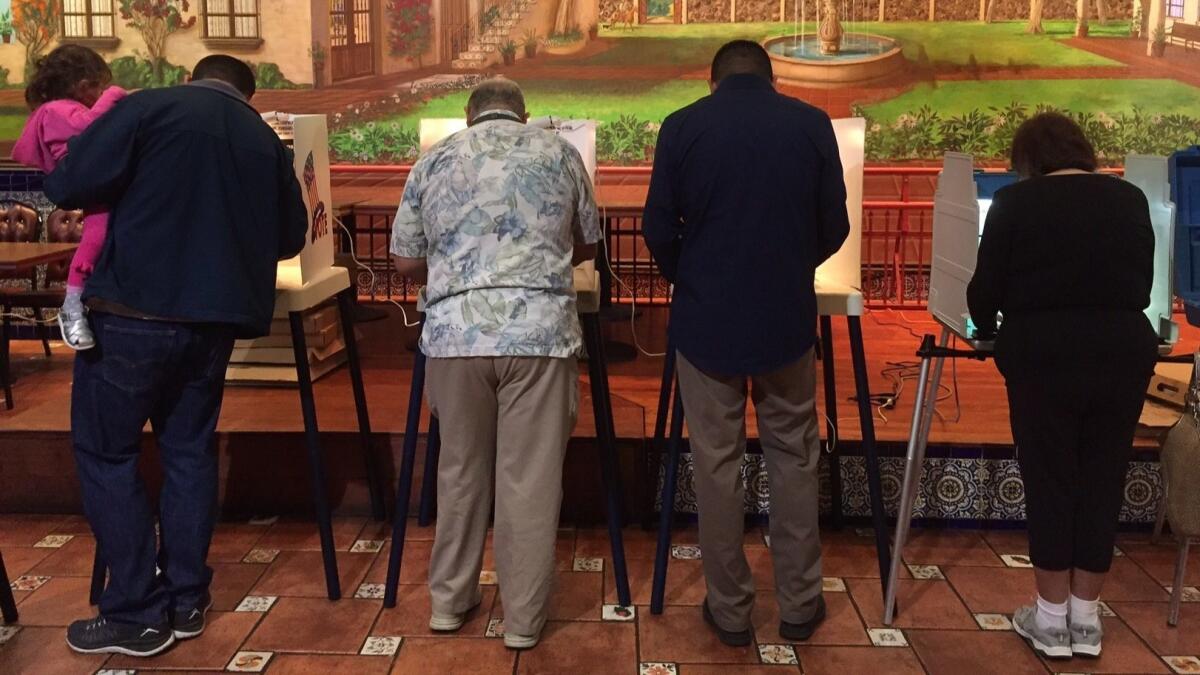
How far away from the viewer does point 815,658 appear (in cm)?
279

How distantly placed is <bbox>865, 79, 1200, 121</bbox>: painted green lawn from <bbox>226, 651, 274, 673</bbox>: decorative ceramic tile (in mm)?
6481

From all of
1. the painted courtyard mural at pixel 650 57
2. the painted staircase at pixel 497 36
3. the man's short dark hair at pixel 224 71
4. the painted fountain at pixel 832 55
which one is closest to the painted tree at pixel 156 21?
the painted courtyard mural at pixel 650 57

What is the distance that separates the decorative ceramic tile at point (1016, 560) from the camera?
340 cm

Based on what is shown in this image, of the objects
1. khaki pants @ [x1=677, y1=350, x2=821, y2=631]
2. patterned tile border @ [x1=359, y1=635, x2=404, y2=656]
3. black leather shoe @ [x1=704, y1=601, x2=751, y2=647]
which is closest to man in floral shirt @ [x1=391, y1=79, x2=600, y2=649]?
patterned tile border @ [x1=359, y1=635, x2=404, y2=656]

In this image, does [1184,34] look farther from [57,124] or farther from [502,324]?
[57,124]

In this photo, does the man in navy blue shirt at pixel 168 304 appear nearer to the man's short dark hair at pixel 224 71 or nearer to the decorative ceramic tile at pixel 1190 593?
the man's short dark hair at pixel 224 71

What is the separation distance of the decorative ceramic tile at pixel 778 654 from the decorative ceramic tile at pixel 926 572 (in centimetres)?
68

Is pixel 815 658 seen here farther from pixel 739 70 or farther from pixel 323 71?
pixel 323 71

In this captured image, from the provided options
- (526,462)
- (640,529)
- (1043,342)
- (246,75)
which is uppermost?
(246,75)

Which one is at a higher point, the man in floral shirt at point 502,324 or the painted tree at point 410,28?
the painted tree at point 410,28

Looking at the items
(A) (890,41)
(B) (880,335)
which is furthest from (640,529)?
(A) (890,41)

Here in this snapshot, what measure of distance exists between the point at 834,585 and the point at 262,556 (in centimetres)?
181

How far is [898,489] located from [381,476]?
1.81m

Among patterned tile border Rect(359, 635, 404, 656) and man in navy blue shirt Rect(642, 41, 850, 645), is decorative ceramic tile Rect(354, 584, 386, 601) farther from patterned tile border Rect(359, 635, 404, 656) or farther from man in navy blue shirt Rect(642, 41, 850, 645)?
man in navy blue shirt Rect(642, 41, 850, 645)
